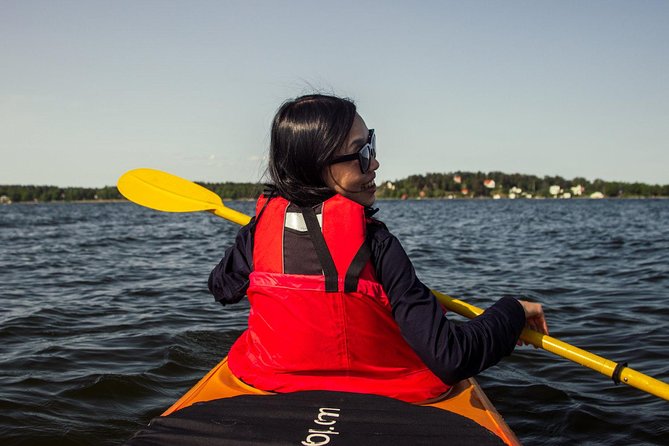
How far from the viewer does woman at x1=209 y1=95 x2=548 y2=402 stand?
1962 mm

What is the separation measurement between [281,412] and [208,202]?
7.40 ft

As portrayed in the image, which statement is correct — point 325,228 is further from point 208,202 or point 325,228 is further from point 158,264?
point 158,264

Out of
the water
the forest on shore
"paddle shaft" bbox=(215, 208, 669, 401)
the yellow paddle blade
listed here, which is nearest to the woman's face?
"paddle shaft" bbox=(215, 208, 669, 401)

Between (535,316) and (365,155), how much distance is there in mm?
921

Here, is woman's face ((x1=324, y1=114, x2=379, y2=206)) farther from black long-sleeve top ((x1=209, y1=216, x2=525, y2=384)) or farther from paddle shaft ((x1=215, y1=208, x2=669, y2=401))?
paddle shaft ((x1=215, y1=208, x2=669, y2=401))

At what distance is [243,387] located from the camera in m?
2.34

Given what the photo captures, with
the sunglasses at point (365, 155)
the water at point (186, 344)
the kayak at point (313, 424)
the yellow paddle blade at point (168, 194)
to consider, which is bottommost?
the water at point (186, 344)

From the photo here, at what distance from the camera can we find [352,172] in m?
2.15

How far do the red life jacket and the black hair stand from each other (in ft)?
0.24

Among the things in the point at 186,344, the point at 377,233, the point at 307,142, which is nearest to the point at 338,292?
the point at 377,233

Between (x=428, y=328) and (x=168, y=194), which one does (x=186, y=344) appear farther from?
(x=428, y=328)

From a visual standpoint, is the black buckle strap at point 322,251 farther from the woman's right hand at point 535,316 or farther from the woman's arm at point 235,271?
the woman's right hand at point 535,316

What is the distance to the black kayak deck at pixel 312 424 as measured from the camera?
1759 millimetres

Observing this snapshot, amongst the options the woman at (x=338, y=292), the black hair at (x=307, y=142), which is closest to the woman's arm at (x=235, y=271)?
the woman at (x=338, y=292)
